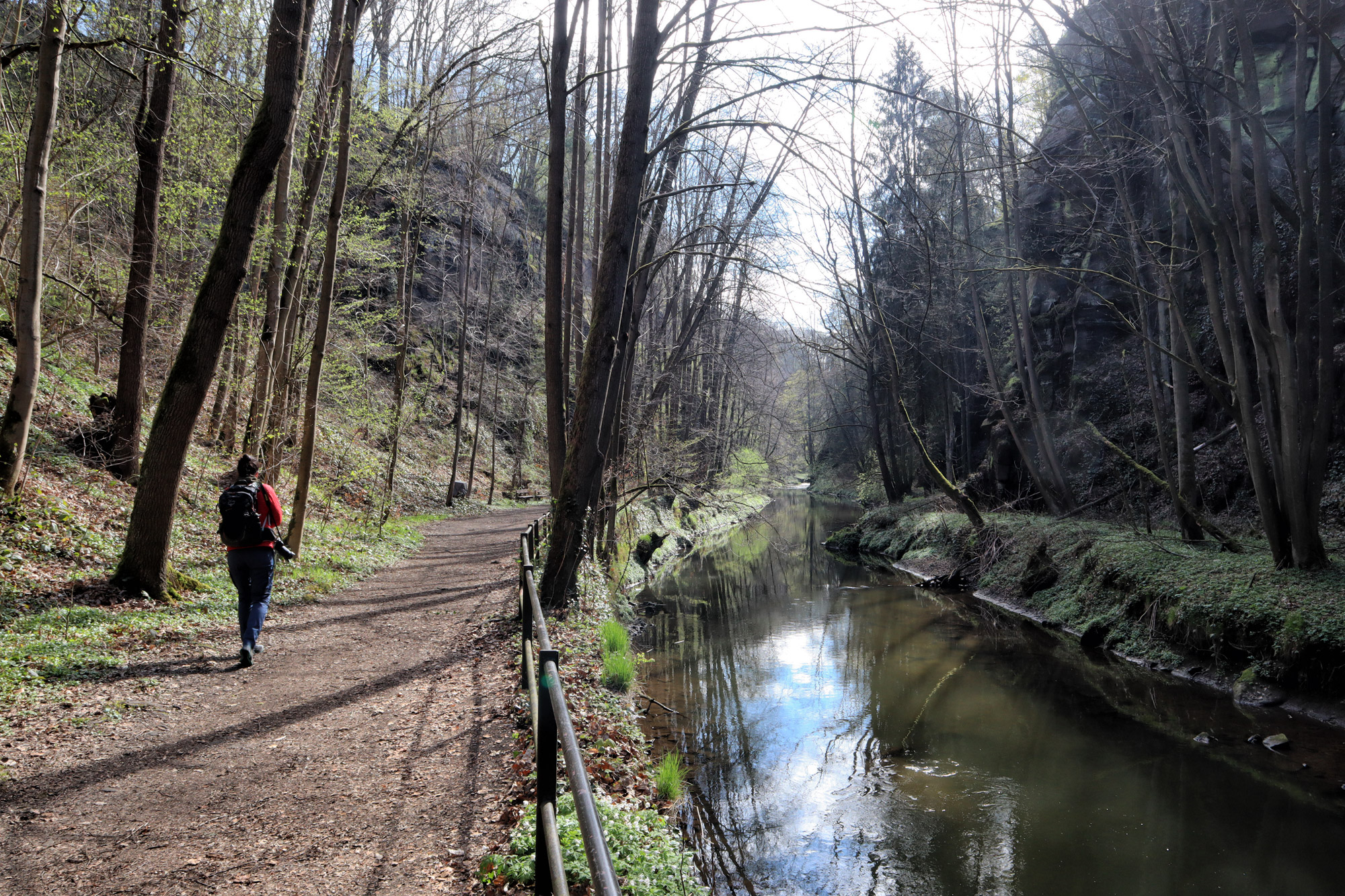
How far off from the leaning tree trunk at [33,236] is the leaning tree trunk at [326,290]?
3413 mm

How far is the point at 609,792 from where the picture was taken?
5.21 meters

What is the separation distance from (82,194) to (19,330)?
10.0 ft

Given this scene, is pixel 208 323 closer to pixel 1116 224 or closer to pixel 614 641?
pixel 614 641

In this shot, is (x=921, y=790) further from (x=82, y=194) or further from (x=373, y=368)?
(x=373, y=368)

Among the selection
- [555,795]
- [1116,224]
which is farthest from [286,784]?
[1116,224]

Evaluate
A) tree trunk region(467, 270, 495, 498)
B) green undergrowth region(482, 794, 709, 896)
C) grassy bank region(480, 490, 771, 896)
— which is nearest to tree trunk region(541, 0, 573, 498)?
grassy bank region(480, 490, 771, 896)

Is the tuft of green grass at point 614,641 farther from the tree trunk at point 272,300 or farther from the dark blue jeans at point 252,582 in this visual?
the tree trunk at point 272,300

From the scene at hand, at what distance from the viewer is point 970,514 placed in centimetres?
1811

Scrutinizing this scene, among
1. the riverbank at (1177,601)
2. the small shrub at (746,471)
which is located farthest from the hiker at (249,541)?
the small shrub at (746,471)

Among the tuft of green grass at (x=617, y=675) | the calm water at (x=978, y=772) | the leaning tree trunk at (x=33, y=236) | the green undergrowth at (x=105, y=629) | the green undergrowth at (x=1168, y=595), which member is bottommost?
the calm water at (x=978, y=772)

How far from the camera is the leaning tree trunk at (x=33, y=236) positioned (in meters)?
7.29

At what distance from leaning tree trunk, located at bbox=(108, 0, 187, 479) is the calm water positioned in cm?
845

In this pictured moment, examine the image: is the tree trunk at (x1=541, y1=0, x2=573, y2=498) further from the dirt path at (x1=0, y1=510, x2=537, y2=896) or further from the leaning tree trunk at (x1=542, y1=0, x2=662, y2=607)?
the dirt path at (x1=0, y1=510, x2=537, y2=896)

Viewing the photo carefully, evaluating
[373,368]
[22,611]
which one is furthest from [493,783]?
[373,368]
